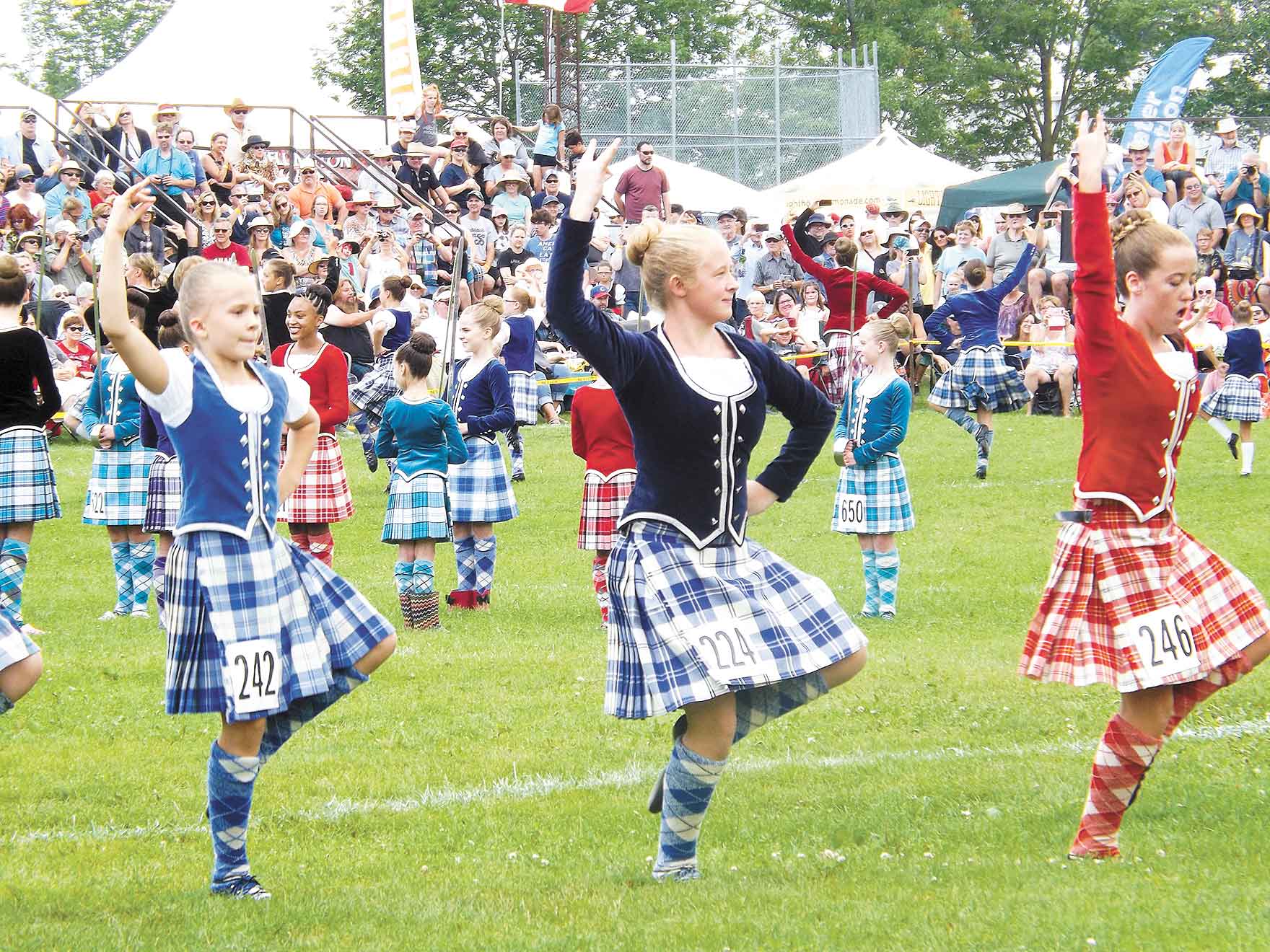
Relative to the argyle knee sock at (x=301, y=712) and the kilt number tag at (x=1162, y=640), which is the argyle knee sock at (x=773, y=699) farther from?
the argyle knee sock at (x=301, y=712)

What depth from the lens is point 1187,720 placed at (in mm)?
7262

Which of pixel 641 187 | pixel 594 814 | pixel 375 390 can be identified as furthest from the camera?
pixel 641 187

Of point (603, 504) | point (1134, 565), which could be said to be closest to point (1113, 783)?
point (1134, 565)

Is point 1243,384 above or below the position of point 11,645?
above

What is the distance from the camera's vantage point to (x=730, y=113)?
3241cm

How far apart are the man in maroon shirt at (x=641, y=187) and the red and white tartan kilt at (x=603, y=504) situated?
15.5 m

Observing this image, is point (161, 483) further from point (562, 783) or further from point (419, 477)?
point (562, 783)

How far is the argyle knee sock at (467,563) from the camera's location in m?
10.9

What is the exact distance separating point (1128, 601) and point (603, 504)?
4.85 meters

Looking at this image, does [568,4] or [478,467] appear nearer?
[478,467]

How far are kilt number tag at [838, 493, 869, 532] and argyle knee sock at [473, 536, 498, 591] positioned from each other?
2.27 meters

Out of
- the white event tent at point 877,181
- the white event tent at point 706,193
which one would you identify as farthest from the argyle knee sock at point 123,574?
the white event tent at point 877,181

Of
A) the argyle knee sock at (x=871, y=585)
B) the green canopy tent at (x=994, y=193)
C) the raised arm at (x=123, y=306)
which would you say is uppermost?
the green canopy tent at (x=994, y=193)

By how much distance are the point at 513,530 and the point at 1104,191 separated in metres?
9.79
